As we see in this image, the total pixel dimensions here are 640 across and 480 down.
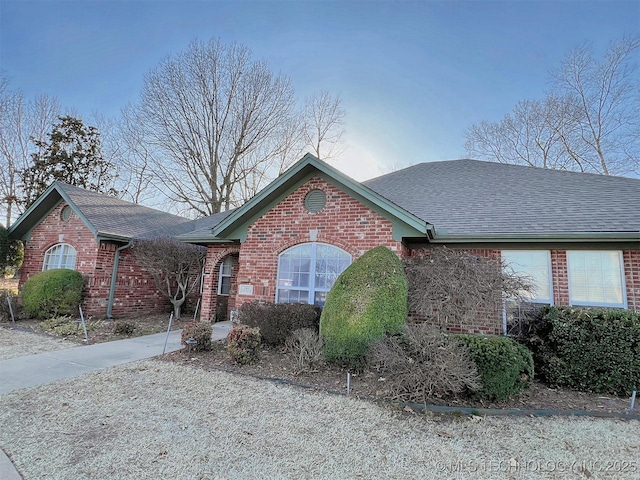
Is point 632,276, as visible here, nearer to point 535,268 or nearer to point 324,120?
point 535,268

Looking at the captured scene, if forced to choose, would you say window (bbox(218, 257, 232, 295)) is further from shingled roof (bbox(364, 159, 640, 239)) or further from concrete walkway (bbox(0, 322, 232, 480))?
shingled roof (bbox(364, 159, 640, 239))

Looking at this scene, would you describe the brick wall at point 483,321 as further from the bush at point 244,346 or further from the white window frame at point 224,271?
the white window frame at point 224,271

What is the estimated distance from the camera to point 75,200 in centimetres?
1282

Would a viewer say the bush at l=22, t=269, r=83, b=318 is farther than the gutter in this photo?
Yes

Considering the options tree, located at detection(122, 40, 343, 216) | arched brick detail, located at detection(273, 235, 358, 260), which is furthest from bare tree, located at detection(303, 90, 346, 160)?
arched brick detail, located at detection(273, 235, 358, 260)

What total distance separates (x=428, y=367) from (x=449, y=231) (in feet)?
14.1

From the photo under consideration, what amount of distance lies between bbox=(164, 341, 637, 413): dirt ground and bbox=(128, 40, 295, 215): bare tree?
18.3 meters

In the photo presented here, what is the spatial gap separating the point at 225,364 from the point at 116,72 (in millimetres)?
14545

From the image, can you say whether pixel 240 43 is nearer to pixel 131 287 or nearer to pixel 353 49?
pixel 353 49

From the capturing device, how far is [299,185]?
9.06 m

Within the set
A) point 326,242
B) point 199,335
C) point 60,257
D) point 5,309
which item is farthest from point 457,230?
point 60,257

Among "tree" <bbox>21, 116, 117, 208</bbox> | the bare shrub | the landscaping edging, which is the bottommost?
the landscaping edging

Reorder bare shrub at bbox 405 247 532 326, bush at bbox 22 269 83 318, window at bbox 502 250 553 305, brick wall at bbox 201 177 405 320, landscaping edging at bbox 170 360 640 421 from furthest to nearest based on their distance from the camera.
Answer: bush at bbox 22 269 83 318 < brick wall at bbox 201 177 405 320 < window at bbox 502 250 553 305 < bare shrub at bbox 405 247 532 326 < landscaping edging at bbox 170 360 640 421

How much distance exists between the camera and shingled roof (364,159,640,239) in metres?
7.59
